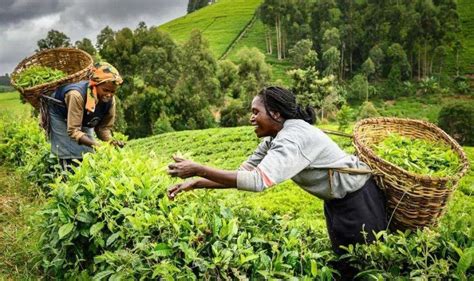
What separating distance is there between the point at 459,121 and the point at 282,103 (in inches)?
1434

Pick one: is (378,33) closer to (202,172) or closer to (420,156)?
(420,156)

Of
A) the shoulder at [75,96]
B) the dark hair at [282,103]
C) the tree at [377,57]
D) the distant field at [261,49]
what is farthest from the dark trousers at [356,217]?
the tree at [377,57]

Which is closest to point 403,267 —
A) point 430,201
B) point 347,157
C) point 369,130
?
point 430,201

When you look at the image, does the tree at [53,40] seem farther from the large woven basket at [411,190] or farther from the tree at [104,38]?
the large woven basket at [411,190]

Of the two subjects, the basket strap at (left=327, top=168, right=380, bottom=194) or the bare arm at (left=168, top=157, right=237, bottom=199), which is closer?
the bare arm at (left=168, top=157, right=237, bottom=199)

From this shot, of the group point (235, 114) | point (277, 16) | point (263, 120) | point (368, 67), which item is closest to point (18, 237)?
point (263, 120)

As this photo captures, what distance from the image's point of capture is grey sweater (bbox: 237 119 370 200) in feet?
8.61

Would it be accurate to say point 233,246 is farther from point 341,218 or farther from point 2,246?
point 2,246

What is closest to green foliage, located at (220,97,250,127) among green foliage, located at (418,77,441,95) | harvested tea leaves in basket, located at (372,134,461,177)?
green foliage, located at (418,77,441,95)

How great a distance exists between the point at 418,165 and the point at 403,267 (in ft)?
2.62

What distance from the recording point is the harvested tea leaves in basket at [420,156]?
125 inches

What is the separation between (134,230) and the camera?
2947mm

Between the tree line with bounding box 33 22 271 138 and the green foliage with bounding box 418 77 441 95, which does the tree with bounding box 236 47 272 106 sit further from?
the green foliage with bounding box 418 77 441 95

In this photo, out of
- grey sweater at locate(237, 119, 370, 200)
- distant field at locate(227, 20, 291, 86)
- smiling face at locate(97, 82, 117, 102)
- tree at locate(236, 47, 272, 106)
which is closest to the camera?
grey sweater at locate(237, 119, 370, 200)
